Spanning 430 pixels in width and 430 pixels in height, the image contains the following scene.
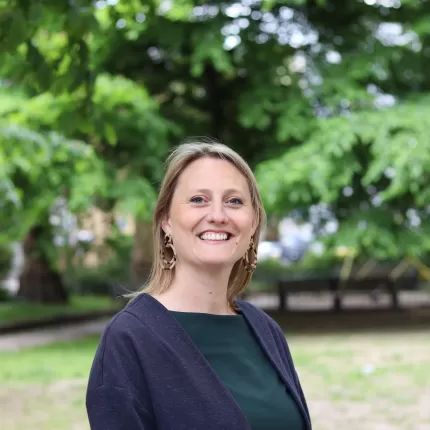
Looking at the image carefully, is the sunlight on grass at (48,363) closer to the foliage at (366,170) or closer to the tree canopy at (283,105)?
the tree canopy at (283,105)

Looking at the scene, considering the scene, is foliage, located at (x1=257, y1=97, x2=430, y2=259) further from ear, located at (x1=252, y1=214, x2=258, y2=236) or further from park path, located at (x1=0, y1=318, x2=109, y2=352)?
ear, located at (x1=252, y1=214, x2=258, y2=236)

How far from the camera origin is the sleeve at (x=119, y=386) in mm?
1776

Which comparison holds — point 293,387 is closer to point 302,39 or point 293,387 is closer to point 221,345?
point 221,345

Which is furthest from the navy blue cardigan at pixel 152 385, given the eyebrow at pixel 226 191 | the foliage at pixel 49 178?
the foliage at pixel 49 178

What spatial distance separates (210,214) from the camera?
199cm

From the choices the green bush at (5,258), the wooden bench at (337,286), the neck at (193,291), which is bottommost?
the green bush at (5,258)

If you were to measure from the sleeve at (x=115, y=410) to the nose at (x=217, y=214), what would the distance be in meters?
0.49

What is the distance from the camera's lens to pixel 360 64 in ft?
52.3

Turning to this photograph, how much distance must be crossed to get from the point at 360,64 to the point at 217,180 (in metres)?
14.6

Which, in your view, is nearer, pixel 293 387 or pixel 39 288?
pixel 293 387

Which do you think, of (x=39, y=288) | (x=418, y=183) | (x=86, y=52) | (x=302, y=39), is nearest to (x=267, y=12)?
(x=302, y=39)

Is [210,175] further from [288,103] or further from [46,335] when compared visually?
[46,335]

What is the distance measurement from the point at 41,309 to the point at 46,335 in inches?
187

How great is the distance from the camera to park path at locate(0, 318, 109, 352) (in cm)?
1539
